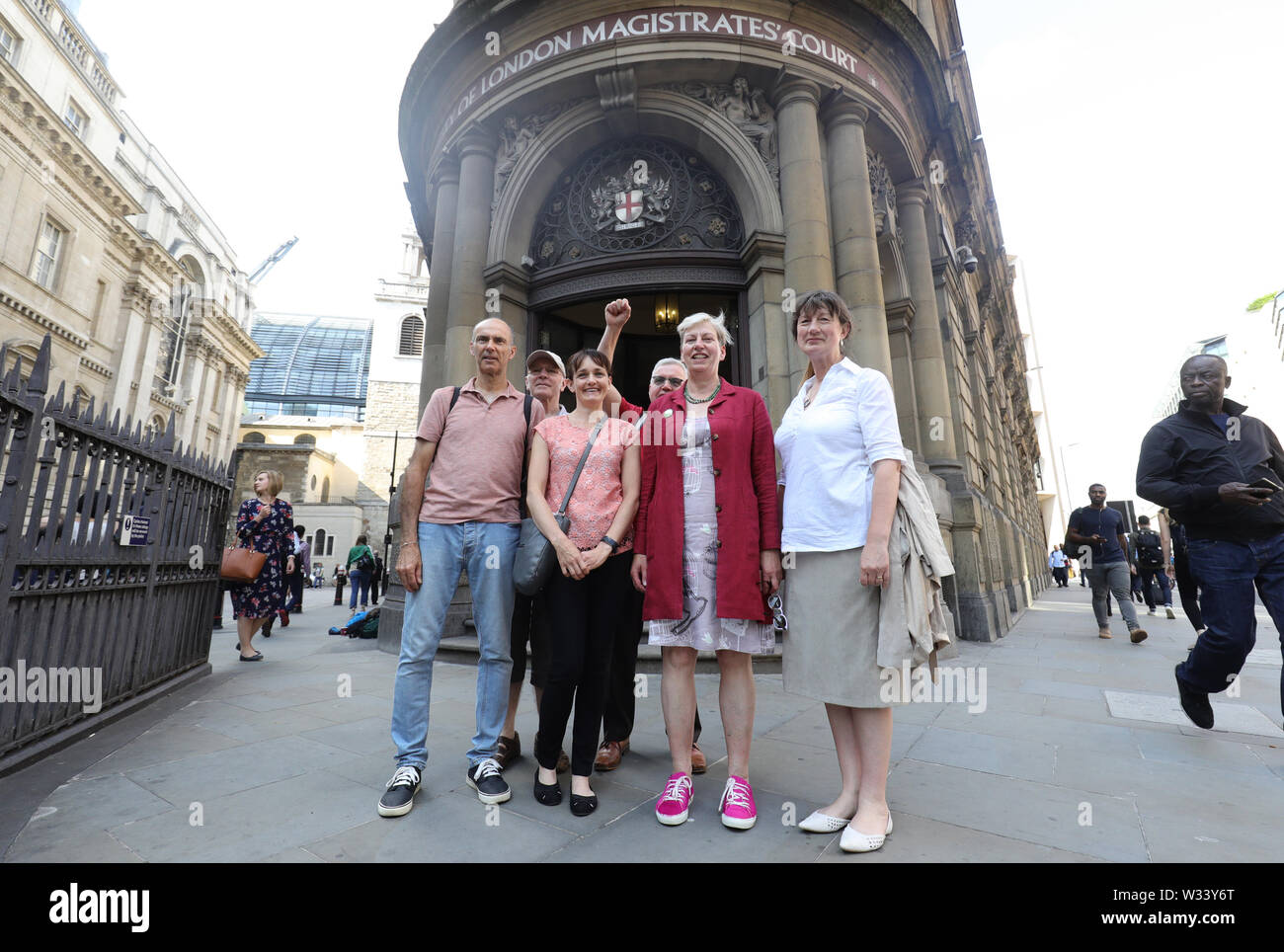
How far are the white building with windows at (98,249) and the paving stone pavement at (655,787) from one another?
67.8ft

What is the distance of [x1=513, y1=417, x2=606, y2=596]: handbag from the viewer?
2.75m

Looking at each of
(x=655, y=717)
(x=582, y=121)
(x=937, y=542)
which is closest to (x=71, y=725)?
(x=655, y=717)

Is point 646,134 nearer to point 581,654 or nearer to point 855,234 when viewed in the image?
point 855,234

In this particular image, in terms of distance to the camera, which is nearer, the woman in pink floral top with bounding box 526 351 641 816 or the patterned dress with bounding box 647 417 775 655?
the patterned dress with bounding box 647 417 775 655

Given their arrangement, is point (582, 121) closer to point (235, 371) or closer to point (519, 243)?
point (519, 243)

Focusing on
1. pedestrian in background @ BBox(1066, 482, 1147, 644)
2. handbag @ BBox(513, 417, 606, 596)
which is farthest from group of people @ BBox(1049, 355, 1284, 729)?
pedestrian in background @ BBox(1066, 482, 1147, 644)

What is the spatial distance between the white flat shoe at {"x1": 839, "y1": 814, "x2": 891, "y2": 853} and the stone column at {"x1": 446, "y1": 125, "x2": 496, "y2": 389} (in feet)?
22.8

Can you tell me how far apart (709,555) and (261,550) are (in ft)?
20.3

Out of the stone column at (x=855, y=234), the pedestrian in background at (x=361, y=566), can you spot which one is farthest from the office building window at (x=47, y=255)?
the stone column at (x=855, y=234)

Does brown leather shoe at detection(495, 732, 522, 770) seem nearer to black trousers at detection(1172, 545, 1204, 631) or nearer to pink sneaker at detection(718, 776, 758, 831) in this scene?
pink sneaker at detection(718, 776, 758, 831)

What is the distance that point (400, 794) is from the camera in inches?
99.3

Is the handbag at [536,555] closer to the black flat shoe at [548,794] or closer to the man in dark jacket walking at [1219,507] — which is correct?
the black flat shoe at [548,794]

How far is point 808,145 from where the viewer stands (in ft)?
24.6
